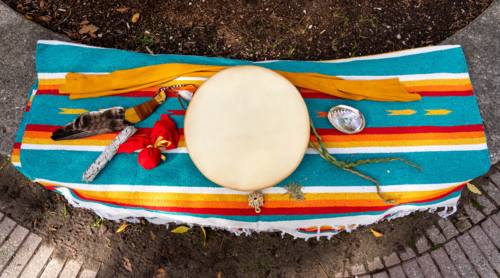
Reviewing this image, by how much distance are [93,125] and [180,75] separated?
2.62ft

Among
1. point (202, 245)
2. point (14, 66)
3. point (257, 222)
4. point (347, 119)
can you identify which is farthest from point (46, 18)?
point (347, 119)

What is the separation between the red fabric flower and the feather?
19 cm

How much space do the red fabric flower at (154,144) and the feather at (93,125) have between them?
0.62ft

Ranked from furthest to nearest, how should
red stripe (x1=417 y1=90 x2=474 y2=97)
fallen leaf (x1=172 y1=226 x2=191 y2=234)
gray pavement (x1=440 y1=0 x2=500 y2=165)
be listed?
fallen leaf (x1=172 y1=226 x2=191 y2=234) → gray pavement (x1=440 y1=0 x2=500 y2=165) → red stripe (x1=417 y1=90 x2=474 y2=97)

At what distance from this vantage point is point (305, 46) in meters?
2.55

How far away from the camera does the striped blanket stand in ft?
6.12

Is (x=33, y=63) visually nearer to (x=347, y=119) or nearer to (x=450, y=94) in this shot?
(x=347, y=119)

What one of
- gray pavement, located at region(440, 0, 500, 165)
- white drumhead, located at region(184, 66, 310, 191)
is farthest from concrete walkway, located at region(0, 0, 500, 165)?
white drumhead, located at region(184, 66, 310, 191)

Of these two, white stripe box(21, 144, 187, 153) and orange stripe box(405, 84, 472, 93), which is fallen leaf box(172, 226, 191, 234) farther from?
orange stripe box(405, 84, 472, 93)

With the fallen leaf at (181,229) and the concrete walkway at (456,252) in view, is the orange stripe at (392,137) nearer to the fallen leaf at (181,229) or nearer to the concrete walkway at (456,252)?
the concrete walkway at (456,252)

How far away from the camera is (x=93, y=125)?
1868 mm

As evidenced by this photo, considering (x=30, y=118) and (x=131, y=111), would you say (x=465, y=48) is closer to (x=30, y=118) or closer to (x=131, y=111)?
(x=131, y=111)

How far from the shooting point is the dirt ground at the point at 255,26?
8.36 ft

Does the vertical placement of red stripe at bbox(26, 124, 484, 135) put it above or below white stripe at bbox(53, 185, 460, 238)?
above
